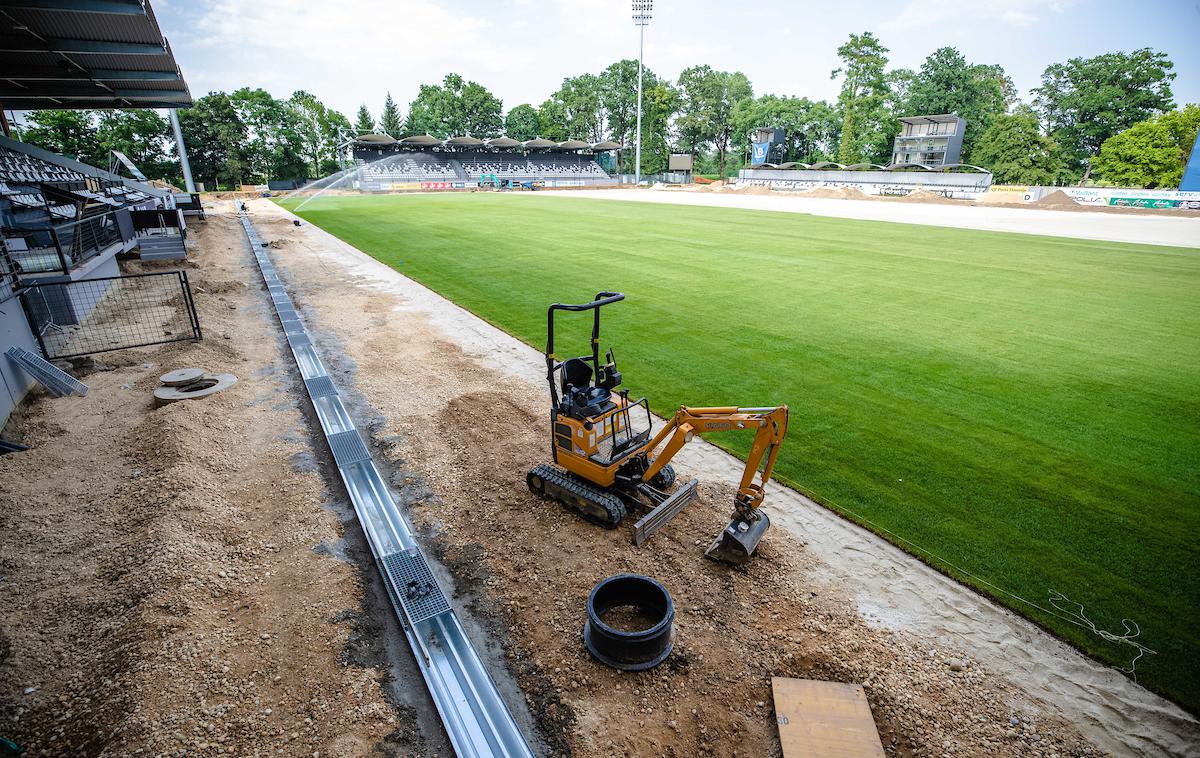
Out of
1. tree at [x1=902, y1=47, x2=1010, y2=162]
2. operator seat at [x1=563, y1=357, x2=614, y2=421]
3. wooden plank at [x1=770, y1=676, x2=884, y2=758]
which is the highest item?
tree at [x1=902, y1=47, x2=1010, y2=162]

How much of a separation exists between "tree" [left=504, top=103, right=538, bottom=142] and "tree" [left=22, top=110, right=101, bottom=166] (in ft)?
243

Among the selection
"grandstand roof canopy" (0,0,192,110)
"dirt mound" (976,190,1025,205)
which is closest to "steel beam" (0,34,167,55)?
"grandstand roof canopy" (0,0,192,110)

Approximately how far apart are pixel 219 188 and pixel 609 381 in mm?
99762

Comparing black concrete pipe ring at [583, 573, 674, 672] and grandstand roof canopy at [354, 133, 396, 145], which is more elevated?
grandstand roof canopy at [354, 133, 396, 145]

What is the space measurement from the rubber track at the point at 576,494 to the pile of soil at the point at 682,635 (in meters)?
0.16

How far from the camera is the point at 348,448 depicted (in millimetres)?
8484

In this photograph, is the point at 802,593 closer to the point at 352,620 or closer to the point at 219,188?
the point at 352,620

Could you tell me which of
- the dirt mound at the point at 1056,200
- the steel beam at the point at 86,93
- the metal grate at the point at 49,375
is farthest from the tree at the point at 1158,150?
the metal grate at the point at 49,375

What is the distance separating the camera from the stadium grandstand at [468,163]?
9194 centimetres

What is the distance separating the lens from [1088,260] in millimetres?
24328

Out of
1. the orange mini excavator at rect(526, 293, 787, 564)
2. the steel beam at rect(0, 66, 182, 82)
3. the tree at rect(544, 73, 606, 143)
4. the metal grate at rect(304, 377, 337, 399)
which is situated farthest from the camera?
the tree at rect(544, 73, 606, 143)

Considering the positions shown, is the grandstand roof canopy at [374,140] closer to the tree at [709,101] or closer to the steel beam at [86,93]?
the tree at [709,101]

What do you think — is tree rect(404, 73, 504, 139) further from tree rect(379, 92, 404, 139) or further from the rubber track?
the rubber track

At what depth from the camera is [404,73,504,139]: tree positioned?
116 m
